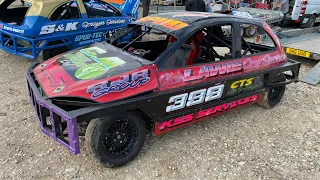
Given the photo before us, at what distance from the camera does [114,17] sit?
755 cm

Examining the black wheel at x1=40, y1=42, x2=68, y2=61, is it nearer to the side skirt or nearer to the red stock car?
the red stock car

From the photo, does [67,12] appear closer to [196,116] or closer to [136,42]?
[136,42]

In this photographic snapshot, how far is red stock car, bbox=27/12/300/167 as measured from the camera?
308cm

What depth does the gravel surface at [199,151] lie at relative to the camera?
3.35m

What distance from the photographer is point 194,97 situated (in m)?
3.74

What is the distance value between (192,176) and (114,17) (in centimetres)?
533

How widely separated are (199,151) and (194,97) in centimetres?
72

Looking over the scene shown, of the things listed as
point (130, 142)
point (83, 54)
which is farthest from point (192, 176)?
point (83, 54)

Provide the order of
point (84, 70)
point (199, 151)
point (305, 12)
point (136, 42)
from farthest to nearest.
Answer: point (305, 12) < point (136, 42) < point (199, 151) < point (84, 70)

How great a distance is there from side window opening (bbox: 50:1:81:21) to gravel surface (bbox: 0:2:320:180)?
8.09 ft

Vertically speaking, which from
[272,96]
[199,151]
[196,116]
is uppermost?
[196,116]

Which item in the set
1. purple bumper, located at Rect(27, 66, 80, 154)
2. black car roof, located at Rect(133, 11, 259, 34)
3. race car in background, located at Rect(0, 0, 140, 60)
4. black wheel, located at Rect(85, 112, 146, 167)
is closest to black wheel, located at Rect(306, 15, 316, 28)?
race car in background, located at Rect(0, 0, 140, 60)

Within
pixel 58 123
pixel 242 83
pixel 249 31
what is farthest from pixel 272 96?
pixel 249 31

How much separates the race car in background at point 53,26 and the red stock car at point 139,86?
2.28m
